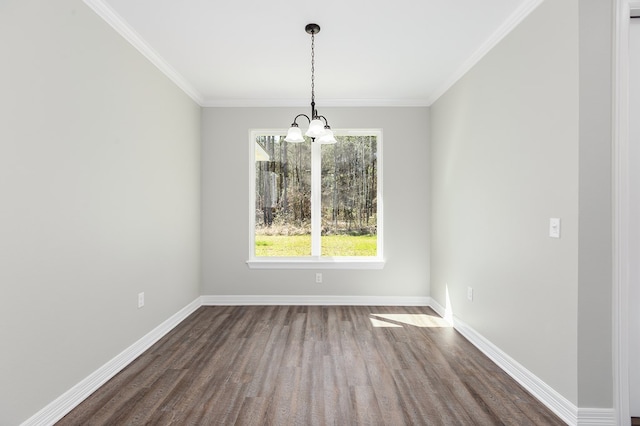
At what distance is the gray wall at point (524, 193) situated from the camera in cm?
197

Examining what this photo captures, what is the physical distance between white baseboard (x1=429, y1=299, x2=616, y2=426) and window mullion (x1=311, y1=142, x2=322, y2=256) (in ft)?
6.77

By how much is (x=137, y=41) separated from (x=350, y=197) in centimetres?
288

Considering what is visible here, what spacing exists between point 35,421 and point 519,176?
11.2 feet

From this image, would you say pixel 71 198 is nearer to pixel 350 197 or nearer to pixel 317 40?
pixel 317 40

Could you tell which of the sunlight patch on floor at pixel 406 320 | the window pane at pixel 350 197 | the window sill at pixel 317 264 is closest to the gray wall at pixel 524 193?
the sunlight patch on floor at pixel 406 320

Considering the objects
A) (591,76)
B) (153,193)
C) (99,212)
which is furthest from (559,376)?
(153,193)

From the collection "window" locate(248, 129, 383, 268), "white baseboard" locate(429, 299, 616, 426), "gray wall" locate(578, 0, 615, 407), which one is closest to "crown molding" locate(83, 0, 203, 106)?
"window" locate(248, 129, 383, 268)

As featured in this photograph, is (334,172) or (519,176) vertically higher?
(334,172)

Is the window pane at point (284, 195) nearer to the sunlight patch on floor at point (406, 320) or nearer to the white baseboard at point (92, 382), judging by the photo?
the sunlight patch on floor at point (406, 320)

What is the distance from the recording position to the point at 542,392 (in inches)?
85.4

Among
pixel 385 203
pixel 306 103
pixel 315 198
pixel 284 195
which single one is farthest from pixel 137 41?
pixel 385 203

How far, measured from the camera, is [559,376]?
2.04 m

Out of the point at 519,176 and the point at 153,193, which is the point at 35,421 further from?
the point at 519,176

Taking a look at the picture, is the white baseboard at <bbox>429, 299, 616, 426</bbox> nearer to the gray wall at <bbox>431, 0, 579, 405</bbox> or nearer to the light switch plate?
the gray wall at <bbox>431, 0, 579, 405</bbox>
